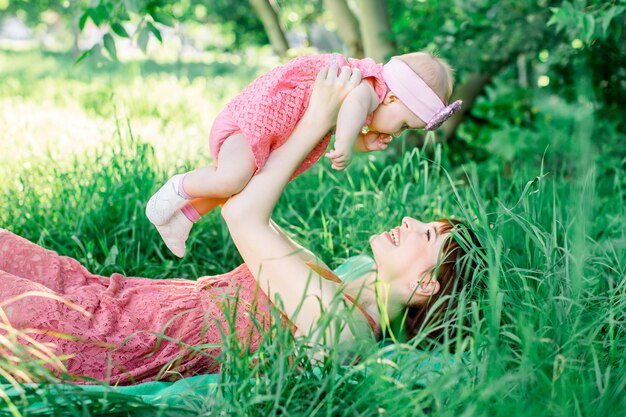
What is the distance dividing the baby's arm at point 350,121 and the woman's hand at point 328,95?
2 centimetres

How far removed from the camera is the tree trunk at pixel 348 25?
241 inches

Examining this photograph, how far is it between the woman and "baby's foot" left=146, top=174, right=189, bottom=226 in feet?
0.58

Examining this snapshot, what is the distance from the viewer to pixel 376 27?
5727mm

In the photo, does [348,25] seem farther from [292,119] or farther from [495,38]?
[292,119]

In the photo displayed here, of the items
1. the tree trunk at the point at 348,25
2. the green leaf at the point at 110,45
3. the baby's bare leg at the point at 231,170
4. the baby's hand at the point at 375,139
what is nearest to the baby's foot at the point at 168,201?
the baby's bare leg at the point at 231,170

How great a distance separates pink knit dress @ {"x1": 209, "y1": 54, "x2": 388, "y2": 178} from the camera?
238cm

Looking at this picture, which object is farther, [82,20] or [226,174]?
[82,20]

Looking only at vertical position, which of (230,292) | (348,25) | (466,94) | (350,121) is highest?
(348,25)

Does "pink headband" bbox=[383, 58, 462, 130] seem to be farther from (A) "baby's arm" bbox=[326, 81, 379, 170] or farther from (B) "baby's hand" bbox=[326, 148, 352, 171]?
(B) "baby's hand" bbox=[326, 148, 352, 171]

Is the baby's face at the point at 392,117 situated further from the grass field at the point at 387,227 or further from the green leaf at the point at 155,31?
the green leaf at the point at 155,31

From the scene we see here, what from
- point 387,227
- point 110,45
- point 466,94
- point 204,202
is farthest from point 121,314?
point 466,94

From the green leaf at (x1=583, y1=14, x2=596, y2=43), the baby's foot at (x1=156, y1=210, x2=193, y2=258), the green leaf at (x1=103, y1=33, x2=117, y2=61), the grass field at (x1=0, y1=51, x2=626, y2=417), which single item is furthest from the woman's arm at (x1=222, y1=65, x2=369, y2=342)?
the green leaf at (x1=103, y1=33, x2=117, y2=61)

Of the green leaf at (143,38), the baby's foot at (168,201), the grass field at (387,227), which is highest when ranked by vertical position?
the green leaf at (143,38)

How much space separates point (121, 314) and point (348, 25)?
4.09m
